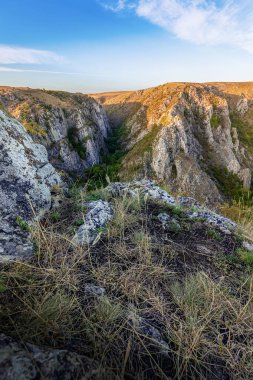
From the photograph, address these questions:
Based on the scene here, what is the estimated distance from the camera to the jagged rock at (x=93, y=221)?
379cm

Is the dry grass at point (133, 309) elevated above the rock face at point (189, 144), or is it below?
above

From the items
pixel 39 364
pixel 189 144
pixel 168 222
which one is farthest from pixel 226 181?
pixel 39 364

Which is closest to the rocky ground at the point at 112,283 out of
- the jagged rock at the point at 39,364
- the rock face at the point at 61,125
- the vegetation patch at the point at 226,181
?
the jagged rock at the point at 39,364

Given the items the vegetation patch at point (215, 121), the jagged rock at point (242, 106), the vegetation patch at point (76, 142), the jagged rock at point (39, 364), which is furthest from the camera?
the jagged rock at point (242, 106)

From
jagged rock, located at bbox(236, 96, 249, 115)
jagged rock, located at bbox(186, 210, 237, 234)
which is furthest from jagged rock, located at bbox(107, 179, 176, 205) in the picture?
jagged rock, located at bbox(236, 96, 249, 115)

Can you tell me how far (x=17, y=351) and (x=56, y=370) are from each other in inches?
11.6

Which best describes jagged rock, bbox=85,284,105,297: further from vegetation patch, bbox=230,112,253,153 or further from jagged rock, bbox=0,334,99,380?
vegetation patch, bbox=230,112,253,153

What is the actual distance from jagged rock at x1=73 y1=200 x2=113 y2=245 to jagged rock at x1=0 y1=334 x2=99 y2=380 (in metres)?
1.90

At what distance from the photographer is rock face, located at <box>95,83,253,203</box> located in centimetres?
7525

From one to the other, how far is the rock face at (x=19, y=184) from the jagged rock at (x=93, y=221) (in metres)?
0.74

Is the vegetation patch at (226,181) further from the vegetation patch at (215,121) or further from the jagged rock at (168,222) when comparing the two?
the jagged rock at (168,222)

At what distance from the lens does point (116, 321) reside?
95.0 inches

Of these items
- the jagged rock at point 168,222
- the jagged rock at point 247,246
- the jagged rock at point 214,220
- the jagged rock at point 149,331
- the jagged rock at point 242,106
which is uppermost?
the jagged rock at point 149,331

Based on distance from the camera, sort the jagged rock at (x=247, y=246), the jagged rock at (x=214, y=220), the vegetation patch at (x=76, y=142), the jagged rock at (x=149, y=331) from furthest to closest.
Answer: the vegetation patch at (x=76, y=142) → the jagged rock at (x=214, y=220) → the jagged rock at (x=247, y=246) → the jagged rock at (x=149, y=331)
